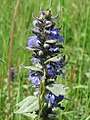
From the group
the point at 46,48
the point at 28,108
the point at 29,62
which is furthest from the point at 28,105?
the point at 29,62

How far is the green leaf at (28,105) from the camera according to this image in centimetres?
143

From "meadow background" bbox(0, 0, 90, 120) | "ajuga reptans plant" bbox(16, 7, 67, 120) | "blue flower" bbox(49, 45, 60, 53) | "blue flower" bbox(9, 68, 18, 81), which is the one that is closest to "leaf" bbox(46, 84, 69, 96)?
"ajuga reptans plant" bbox(16, 7, 67, 120)

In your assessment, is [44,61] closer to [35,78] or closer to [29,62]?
[35,78]

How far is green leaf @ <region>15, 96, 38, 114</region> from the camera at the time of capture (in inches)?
56.5

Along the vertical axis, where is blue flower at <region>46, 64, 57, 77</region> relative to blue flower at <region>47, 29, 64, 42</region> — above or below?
below

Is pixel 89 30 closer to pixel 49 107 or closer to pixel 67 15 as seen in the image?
pixel 67 15

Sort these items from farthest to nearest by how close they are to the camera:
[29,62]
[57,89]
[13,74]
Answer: [13,74], [29,62], [57,89]

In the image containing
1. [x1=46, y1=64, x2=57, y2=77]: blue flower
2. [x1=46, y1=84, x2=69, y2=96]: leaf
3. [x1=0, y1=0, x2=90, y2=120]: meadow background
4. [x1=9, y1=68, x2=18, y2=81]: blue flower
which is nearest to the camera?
[x1=46, y1=84, x2=69, y2=96]: leaf

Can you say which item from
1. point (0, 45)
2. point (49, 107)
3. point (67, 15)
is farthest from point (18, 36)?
point (49, 107)

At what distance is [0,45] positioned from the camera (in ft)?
9.58

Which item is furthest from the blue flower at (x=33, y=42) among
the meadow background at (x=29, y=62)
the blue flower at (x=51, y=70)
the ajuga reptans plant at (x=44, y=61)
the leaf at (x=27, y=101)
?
the meadow background at (x=29, y=62)

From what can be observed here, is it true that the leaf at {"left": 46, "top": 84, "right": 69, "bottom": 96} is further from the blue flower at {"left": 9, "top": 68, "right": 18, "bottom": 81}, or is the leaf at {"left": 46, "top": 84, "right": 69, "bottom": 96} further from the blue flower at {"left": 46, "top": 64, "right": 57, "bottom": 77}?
the blue flower at {"left": 9, "top": 68, "right": 18, "bottom": 81}

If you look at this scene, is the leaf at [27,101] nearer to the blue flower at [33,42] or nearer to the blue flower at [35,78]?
the blue flower at [35,78]

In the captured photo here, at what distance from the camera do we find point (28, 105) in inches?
56.7
